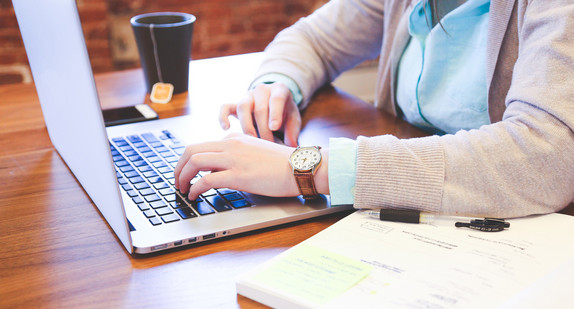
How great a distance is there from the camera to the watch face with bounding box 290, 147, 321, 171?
735 millimetres

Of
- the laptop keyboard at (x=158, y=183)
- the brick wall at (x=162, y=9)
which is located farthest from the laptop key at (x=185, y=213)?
the brick wall at (x=162, y=9)

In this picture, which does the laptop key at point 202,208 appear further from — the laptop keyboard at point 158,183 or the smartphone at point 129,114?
the smartphone at point 129,114

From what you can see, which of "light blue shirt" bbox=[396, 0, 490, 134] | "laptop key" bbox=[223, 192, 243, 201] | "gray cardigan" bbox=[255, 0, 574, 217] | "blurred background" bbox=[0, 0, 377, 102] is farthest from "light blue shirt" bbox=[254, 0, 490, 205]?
"blurred background" bbox=[0, 0, 377, 102]

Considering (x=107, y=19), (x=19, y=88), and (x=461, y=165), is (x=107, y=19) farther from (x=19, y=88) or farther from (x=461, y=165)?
(x=461, y=165)

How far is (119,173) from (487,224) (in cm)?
50

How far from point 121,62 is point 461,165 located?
194 centimetres

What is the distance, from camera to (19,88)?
1.26m

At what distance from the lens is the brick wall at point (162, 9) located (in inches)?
87.6

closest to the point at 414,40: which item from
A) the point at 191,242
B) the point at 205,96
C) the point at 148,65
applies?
the point at 205,96

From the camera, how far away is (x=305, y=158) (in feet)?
2.46

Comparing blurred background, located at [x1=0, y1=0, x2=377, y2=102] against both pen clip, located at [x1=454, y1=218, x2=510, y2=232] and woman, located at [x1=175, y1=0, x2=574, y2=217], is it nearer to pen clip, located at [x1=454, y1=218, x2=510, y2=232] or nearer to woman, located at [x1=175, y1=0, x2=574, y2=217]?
woman, located at [x1=175, y1=0, x2=574, y2=217]

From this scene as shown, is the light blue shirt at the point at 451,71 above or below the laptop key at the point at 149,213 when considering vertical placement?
above

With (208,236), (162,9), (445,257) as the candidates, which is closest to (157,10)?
(162,9)

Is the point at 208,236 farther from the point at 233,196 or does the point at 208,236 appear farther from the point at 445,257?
the point at 445,257
